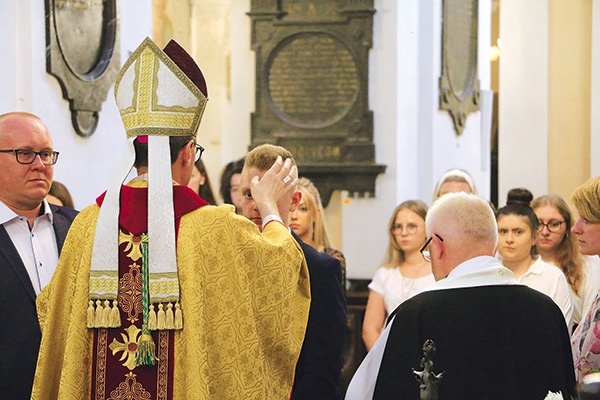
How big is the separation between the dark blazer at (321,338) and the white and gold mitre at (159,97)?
748mm

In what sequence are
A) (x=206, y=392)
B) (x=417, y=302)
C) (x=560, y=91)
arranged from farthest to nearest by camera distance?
1. (x=560, y=91)
2. (x=417, y=302)
3. (x=206, y=392)

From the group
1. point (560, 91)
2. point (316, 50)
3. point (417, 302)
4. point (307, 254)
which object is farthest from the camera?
point (560, 91)

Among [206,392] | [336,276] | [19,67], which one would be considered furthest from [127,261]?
[19,67]

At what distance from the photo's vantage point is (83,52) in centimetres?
744

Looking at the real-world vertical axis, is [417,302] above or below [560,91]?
below

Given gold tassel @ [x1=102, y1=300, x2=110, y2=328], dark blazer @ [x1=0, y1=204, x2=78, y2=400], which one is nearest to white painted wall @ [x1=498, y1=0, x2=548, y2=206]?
dark blazer @ [x1=0, y1=204, x2=78, y2=400]

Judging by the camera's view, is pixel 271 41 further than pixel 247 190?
Yes

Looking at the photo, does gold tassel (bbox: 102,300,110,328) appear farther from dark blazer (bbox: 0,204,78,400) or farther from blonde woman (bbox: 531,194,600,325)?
blonde woman (bbox: 531,194,600,325)

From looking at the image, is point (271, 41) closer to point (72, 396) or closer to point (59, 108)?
point (59, 108)

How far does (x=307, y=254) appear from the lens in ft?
13.1

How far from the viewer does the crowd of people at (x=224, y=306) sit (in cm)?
353

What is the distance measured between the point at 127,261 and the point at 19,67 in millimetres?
3345

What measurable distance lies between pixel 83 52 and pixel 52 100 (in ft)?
2.17

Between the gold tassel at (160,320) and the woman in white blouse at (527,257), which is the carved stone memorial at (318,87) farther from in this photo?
the gold tassel at (160,320)
